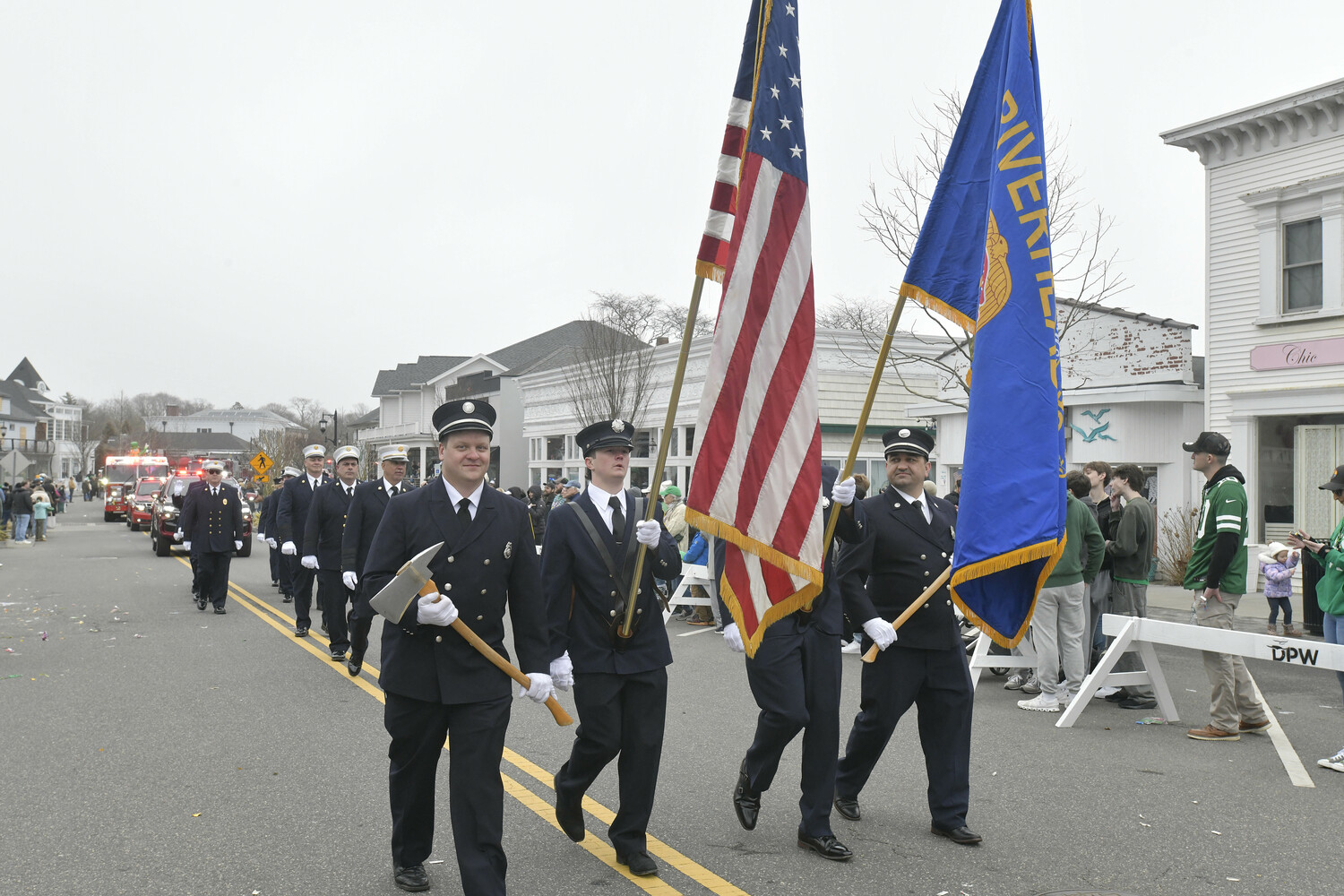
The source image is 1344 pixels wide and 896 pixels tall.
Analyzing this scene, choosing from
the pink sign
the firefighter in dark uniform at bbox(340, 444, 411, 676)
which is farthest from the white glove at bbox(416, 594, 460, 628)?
the pink sign

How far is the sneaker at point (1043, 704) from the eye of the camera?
8859 mm

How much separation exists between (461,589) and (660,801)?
2174 mm

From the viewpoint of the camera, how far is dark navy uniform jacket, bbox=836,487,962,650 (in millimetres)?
5508

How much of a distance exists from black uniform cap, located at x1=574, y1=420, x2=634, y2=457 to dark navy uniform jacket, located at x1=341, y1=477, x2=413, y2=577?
4.96 m

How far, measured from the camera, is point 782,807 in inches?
234

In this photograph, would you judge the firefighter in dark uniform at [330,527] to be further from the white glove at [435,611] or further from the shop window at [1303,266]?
the shop window at [1303,266]

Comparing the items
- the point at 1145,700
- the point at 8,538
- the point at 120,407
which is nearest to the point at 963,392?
the point at 1145,700

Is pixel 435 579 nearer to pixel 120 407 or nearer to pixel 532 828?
pixel 532 828

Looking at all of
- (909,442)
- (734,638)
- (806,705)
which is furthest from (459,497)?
(909,442)

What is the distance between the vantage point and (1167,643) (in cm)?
812

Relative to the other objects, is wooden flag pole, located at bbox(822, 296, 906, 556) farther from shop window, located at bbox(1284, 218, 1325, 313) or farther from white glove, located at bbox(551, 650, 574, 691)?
shop window, located at bbox(1284, 218, 1325, 313)

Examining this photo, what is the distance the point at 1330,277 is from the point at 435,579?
16.7 metres

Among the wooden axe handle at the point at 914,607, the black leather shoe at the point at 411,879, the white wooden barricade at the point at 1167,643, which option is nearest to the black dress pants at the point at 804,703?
the wooden axe handle at the point at 914,607

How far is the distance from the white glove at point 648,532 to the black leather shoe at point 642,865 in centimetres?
140
